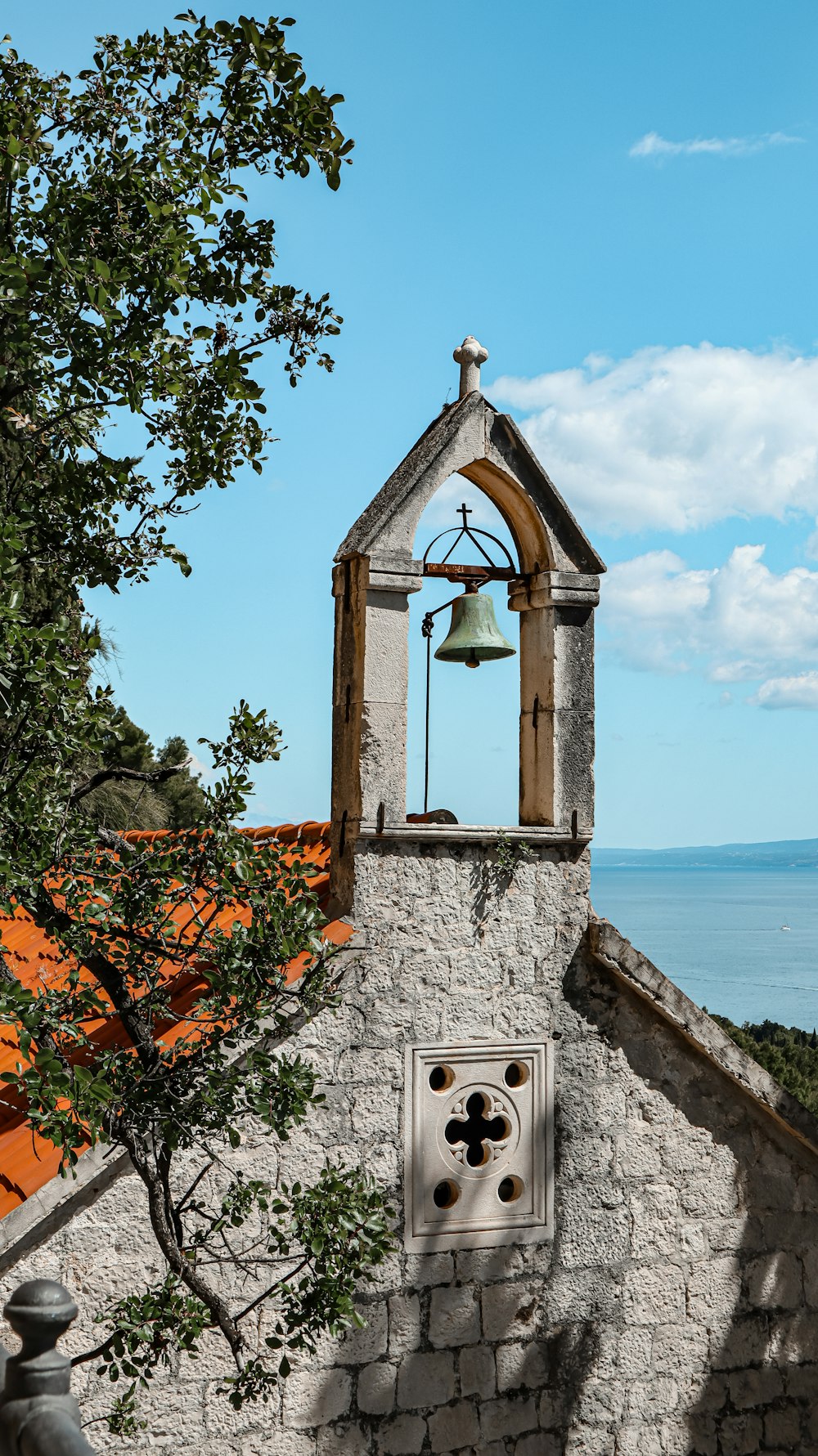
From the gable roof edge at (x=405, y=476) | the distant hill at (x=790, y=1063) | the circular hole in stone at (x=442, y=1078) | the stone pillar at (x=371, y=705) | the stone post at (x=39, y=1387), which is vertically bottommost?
the distant hill at (x=790, y=1063)

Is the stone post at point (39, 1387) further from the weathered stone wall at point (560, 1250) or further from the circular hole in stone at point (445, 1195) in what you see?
the circular hole in stone at point (445, 1195)

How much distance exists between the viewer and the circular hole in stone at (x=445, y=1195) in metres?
5.05

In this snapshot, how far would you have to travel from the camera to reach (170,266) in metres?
3.37

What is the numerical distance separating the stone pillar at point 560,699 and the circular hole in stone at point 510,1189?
4.71ft

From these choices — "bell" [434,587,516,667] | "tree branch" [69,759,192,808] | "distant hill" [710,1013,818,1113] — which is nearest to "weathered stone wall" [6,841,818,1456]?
"bell" [434,587,516,667]

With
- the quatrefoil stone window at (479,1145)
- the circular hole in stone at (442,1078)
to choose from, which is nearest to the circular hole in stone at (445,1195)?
the quatrefoil stone window at (479,1145)

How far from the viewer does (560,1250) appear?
521 centimetres

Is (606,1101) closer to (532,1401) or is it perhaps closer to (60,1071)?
(532,1401)

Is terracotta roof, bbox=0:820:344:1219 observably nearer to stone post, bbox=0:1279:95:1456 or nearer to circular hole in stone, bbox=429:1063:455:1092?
circular hole in stone, bbox=429:1063:455:1092

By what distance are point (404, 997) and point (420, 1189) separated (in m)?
0.73

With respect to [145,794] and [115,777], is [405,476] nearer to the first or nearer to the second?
[115,777]

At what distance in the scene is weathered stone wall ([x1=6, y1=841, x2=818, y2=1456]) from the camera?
480cm

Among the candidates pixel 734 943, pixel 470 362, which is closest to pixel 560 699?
pixel 470 362

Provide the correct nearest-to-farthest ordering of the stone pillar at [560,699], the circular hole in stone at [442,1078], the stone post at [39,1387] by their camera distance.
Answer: the stone post at [39,1387]
the circular hole in stone at [442,1078]
the stone pillar at [560,699]
